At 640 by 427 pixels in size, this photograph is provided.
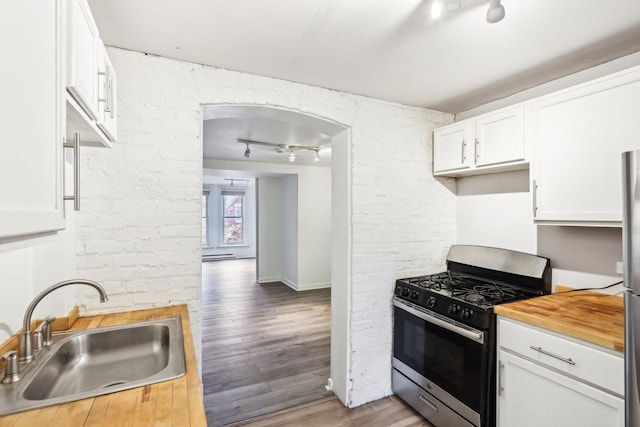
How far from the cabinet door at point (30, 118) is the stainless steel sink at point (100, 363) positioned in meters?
0.71

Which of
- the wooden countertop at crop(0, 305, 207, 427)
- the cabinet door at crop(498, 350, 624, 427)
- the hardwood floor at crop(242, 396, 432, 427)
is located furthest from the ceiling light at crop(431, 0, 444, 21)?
the hardwood floor at crop(242, 396, 432, 427)

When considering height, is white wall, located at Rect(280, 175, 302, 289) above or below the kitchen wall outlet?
above

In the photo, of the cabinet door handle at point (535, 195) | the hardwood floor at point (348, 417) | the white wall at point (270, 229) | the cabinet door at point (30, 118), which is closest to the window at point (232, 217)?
the white wall at point (270, 229)

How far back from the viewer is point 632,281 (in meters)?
1.16

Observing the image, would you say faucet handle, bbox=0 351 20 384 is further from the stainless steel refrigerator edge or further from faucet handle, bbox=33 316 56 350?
the stainless steel refrigerator edge

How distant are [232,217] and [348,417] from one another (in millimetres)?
8724

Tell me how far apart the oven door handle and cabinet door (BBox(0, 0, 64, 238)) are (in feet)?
Result: 6.77

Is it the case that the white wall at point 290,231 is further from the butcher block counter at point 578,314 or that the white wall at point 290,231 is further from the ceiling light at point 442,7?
the ceiling light at point 442,7

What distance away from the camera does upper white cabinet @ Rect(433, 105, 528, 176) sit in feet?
6.95

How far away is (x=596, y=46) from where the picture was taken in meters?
1.76

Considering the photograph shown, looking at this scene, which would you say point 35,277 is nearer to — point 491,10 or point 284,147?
point 491,10

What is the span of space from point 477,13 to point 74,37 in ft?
5.26

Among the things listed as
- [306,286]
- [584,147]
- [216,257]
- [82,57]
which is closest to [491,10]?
[584,147]

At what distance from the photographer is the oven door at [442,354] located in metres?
1.89
